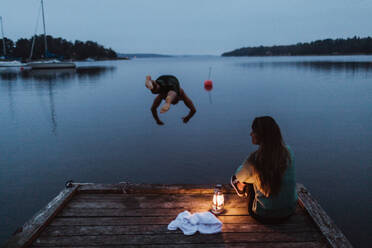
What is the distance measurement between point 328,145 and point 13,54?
163 metres

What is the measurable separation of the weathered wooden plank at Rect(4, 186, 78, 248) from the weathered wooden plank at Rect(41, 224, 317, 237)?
6.2 inches

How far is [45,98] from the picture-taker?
29844 millimetres

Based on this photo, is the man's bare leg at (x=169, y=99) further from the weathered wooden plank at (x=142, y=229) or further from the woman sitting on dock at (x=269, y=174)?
the weathered wooden plank at (x=142, y=229)

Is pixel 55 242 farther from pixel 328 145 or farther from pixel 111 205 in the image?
pixel 328 145

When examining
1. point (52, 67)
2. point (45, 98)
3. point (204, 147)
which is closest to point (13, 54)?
point (52, 67)

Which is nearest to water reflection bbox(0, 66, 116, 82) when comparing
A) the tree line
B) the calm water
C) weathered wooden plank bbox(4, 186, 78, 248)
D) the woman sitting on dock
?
the calm water

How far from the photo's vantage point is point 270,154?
449 centimetres

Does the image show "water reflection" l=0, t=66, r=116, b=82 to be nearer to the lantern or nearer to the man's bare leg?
the man's bare leg

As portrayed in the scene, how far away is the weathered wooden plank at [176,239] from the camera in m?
4.83

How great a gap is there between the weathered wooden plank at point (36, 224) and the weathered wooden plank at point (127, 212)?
0.18m

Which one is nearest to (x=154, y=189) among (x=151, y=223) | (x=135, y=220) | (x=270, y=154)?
(x=135, y=220)

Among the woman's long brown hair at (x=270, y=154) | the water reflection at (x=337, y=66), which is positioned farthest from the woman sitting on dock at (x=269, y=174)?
the water reflection at (x=337, y=66)

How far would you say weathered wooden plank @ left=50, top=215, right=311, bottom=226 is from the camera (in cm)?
541

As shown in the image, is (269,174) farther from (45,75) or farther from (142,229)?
(45,75)
